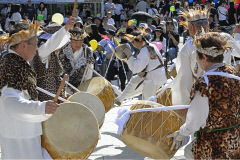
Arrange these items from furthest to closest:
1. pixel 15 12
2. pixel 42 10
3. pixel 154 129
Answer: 1. pixel 42 10
2. pixel 15 12
3. pixel 154 129

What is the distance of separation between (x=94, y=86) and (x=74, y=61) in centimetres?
41

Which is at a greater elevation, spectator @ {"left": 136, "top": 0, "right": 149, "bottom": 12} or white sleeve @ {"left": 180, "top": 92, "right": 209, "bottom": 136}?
spectator @ {"left": 136, "top": 0, "right": 149, "bottom": 12}

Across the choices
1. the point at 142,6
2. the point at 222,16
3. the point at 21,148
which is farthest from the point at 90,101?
the point at 142,6

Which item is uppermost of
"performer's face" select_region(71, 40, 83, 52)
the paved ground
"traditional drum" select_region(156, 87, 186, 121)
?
"performer's face" select_region(71, 40, 83, 52)

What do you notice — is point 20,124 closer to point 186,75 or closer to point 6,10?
point 186,75

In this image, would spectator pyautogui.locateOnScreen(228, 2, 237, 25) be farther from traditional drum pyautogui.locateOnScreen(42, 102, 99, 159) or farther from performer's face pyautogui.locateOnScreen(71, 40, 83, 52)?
traditional drum pyautogui.locateOnScreen(42, 102, 99, 159)

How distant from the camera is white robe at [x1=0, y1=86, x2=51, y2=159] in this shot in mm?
2775

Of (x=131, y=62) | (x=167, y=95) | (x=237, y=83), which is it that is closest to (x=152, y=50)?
(x=131, y=62)

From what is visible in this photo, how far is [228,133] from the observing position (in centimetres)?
278

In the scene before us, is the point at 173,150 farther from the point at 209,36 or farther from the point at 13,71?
the point at 13,71

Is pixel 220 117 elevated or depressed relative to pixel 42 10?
depressed

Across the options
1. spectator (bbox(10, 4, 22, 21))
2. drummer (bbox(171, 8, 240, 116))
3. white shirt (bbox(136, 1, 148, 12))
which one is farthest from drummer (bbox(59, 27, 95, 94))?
white shirt (bbox(136, 1, 148, 12))

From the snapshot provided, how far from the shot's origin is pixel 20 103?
109 inches

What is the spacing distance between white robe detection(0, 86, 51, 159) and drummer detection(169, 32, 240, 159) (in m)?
1.09
